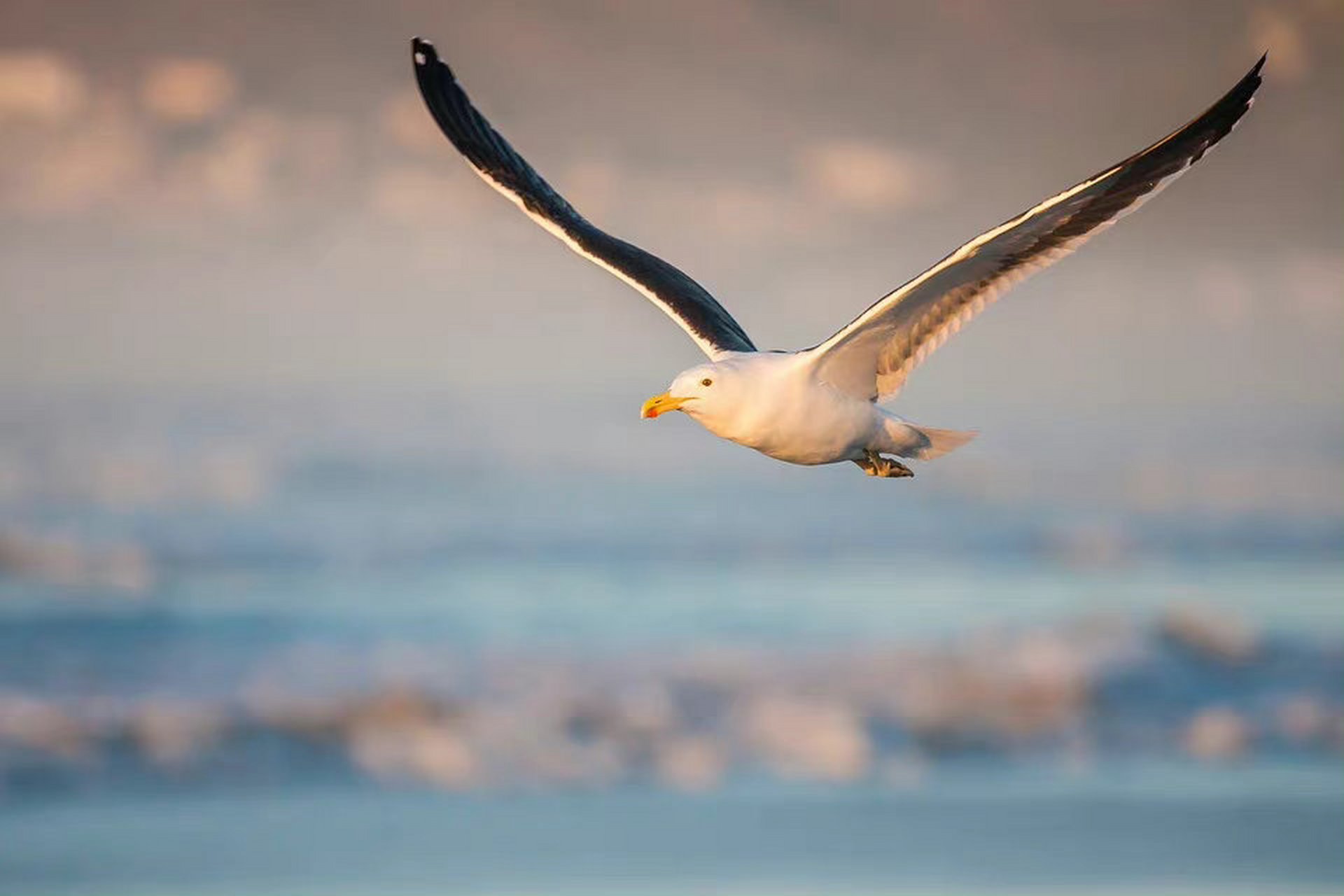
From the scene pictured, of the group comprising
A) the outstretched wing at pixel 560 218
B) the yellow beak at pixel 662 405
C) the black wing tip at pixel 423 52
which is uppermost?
the black wing tip at pixel 423 52

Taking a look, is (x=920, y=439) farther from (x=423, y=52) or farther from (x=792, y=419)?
(x=423, y=52)

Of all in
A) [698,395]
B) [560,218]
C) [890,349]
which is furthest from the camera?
[560,218]

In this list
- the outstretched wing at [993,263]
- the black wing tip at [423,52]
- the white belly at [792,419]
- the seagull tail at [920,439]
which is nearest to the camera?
the outstretched wing at [993,263]

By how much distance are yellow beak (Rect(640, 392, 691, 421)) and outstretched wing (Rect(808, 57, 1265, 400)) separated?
646 millimetres

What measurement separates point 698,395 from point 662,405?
171mm

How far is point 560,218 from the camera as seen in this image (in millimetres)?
10789

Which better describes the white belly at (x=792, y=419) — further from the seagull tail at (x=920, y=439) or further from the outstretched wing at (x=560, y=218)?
the outstretched wing at (x=560, y=218)

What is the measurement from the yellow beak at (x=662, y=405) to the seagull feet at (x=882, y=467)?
1169mm

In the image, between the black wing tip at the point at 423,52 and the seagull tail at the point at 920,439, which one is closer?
the seagull tail at the point at 920,439

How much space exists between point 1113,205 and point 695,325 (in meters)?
2.31

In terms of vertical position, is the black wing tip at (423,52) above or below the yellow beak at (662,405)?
above

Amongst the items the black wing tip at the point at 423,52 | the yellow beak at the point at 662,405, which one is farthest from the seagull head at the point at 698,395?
the black wing tip at the point at 423,52

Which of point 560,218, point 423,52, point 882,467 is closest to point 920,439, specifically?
point 882,467

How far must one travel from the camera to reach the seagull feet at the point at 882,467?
370 inches
